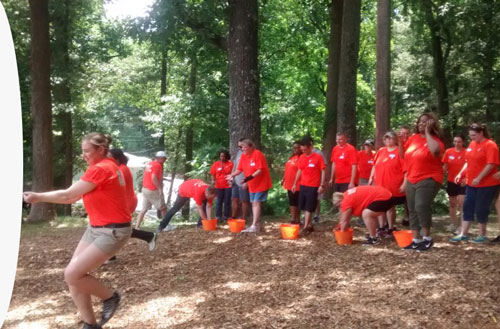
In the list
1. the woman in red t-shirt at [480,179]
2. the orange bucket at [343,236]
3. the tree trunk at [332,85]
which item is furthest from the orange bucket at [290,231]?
the tree trunk at [332,85]

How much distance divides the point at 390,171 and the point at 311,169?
1.51 meters

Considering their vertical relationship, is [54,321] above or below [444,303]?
below

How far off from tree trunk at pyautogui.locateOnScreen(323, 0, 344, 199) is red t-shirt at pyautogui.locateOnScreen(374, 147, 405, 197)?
5.66 m

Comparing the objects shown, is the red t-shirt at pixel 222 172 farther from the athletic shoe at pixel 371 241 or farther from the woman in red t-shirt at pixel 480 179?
the woman in red t-shirt at pixel 480 179

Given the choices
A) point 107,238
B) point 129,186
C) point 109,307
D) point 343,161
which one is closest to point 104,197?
point 107,238

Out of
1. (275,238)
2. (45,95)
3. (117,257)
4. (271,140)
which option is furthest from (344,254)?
(271,140)

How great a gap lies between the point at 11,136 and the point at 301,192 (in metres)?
6.57

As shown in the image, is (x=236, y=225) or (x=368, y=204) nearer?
(x=368, y=204)

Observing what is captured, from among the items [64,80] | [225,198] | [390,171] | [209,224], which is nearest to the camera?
[390,171]

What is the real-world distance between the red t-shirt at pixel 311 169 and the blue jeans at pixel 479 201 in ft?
8.30

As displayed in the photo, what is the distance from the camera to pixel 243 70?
35.9 feet

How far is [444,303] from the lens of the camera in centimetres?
483

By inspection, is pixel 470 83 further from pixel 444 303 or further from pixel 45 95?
pixel 444 303

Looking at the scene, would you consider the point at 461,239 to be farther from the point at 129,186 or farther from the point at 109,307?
the point at 109,307
